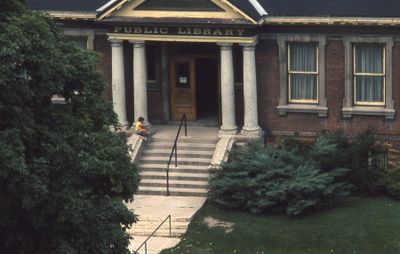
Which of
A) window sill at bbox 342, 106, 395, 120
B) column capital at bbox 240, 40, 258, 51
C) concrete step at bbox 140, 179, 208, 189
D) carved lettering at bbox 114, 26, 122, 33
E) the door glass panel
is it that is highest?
carved lettering at bbox 114, 26, 122, 33

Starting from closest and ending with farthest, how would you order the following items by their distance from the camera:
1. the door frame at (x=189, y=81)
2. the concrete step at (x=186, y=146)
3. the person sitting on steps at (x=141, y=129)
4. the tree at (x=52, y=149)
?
1. the tree at (x=52, y=149)
2. the concrete step at (x=186, y=146)
3. the person sitting on steps at (x=141, y=129)
4. the door frame at (x=189, y=81)

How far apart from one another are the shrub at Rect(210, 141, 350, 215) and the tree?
815cm

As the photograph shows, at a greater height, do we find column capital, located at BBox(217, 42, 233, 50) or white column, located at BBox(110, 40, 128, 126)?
column capital, located at BBox(217, 42, 233, 50)

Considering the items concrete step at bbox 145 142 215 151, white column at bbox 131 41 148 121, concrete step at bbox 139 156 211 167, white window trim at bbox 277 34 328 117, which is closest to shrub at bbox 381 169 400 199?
white window trim at bbox 277 34 328 117

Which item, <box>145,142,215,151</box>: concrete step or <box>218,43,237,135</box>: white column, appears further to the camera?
<box>145,142,215,151</box>: concrete step

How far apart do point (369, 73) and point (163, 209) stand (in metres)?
7.69

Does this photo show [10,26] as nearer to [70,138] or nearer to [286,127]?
[70,138]

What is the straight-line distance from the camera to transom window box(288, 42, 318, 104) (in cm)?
3588

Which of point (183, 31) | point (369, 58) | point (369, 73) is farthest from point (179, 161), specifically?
point (369, 58)

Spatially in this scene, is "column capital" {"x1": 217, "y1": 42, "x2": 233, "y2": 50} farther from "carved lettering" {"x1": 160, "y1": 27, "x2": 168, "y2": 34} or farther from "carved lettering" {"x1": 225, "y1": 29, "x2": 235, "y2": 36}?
"carved lettering" {"x1": 160, "y1": 27, "x2": 168, "y2": 34}

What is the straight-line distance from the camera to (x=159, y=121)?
3856cm

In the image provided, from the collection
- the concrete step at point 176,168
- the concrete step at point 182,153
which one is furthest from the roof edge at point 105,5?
the concrete step at point 176,168

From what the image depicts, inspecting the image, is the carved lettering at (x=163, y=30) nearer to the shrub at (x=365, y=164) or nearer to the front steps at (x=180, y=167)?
the front steps at (x=180, y=167)

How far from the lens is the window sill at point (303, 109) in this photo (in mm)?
35969
